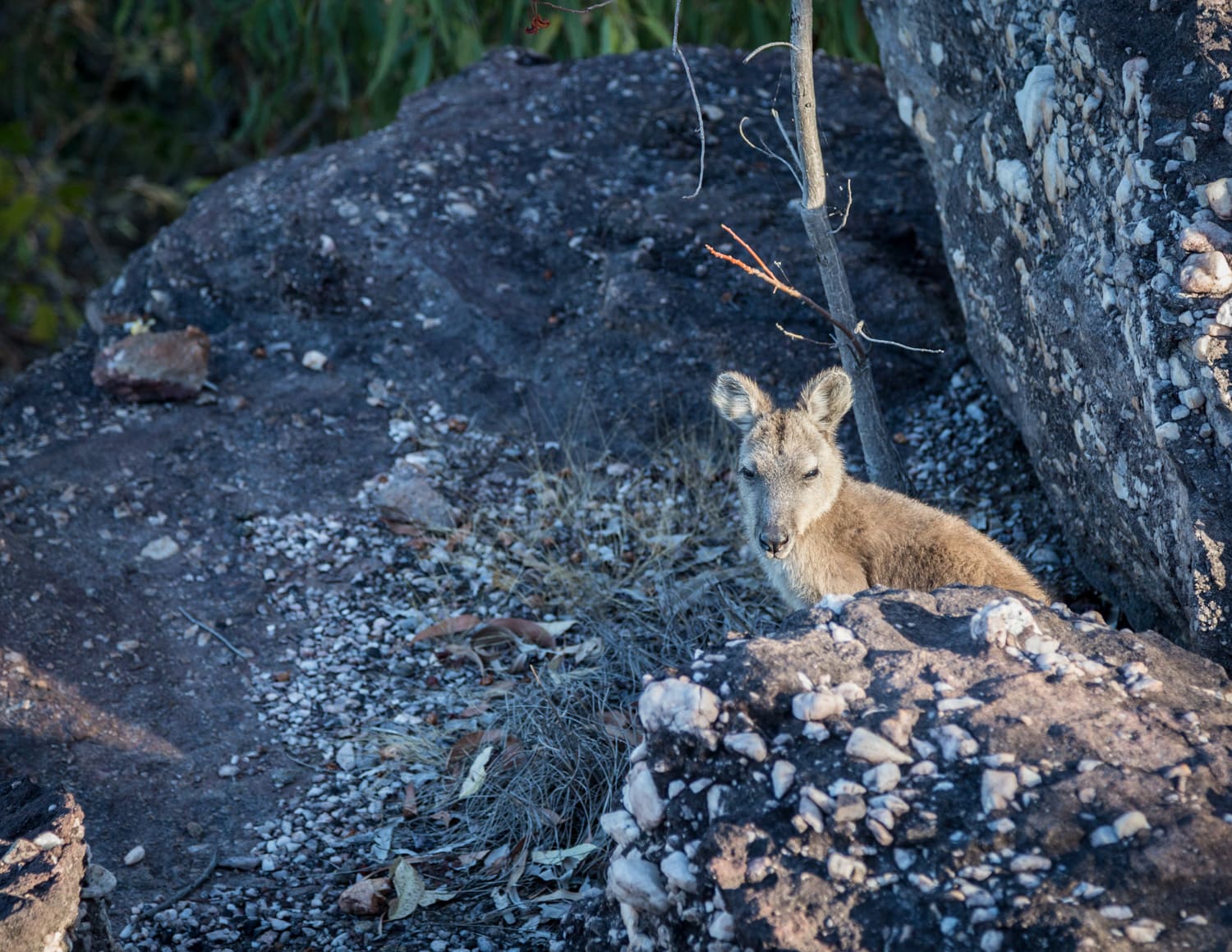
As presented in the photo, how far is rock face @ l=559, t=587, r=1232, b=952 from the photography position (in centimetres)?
269

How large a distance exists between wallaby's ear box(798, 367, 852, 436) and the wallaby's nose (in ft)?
2.22

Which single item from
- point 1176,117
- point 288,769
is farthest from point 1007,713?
point 288,769

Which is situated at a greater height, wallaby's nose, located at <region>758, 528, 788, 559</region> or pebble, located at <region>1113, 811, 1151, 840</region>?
pebble, located at <region>1113, 811, 1151, 840</region>

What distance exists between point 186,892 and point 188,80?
11.7 m

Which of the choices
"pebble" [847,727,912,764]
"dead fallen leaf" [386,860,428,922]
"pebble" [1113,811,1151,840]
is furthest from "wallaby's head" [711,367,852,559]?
"pebble" [1113,811,1151,840]

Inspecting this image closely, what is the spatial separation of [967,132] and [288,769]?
4.21 metres

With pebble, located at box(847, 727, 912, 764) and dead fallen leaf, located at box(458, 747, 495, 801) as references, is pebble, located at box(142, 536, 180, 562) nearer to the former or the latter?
dead fallen leaf, located at box(458, 747, 495, 801)

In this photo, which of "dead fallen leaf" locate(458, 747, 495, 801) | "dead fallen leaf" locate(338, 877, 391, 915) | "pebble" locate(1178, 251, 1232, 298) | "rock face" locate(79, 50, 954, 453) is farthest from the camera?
"rock face" locate(79, 50, 954, 453)

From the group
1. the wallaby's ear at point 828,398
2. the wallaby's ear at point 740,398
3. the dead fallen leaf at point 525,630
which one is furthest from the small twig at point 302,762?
the wallaby's ear at point 828,398

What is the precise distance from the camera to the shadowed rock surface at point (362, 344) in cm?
513

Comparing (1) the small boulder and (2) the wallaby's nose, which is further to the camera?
(1) the small boulder

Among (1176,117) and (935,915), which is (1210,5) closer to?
(1176,117)

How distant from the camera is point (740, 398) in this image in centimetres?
520

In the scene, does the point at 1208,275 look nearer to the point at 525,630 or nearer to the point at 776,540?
the point at 776,540
